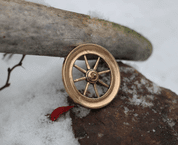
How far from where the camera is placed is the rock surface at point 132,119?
145cm

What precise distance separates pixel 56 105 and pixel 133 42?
121 cm

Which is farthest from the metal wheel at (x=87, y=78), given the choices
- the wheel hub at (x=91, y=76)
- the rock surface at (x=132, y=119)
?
the rock surface at (x=132, y=119)

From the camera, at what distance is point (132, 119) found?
157 cm

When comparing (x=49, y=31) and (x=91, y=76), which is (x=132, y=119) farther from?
(x=49, y=31)

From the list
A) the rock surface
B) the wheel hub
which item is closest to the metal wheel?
the wheel hub

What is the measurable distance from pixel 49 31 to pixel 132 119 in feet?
3.76

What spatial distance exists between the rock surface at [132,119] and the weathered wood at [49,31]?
1.81 feet

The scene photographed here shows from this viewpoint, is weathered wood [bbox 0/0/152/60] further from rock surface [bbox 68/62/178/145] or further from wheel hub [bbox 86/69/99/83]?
rock surface [bbox 68/62/178/145]

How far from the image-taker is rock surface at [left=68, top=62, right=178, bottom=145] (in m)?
1.45

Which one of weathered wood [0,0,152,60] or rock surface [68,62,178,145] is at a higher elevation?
weathered wood [0,0,152,60]

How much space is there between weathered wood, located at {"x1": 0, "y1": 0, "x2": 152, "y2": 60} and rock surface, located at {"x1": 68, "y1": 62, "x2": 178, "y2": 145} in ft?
1.81

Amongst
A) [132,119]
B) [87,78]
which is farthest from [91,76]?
[132,119]

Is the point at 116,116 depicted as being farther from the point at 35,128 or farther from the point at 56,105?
the point at 35,128

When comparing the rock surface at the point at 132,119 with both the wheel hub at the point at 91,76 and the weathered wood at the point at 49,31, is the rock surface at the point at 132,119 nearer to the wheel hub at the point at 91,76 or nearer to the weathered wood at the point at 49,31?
the wheel hub at the point at 91,76
